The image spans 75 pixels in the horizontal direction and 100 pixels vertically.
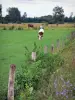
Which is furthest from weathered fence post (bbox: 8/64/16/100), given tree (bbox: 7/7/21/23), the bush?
tree (bbox: 7/7/21/23)

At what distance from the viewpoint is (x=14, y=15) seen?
3.93m

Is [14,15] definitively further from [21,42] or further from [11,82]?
[21,42]

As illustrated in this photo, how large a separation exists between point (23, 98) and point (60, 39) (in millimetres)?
6375

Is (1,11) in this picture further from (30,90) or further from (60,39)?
(60,39)

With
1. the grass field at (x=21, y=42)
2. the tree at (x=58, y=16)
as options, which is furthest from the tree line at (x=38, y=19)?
the grass field at (x=21, y=42)

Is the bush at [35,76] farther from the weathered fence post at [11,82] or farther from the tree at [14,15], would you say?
the tree at [14,15]

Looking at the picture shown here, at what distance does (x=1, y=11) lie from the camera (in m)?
3.29

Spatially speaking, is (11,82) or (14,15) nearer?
(14,15)

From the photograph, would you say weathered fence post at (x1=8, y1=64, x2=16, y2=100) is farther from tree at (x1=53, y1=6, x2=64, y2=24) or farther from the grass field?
the grass field

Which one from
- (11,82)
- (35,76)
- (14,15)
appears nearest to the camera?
(14,15)

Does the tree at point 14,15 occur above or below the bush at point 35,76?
above

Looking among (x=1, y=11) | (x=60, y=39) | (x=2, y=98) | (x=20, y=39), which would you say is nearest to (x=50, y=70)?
(x=2, y=98)

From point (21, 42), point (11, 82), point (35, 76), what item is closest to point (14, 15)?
point (11, 82)

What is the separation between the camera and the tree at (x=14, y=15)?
3.88 meters
